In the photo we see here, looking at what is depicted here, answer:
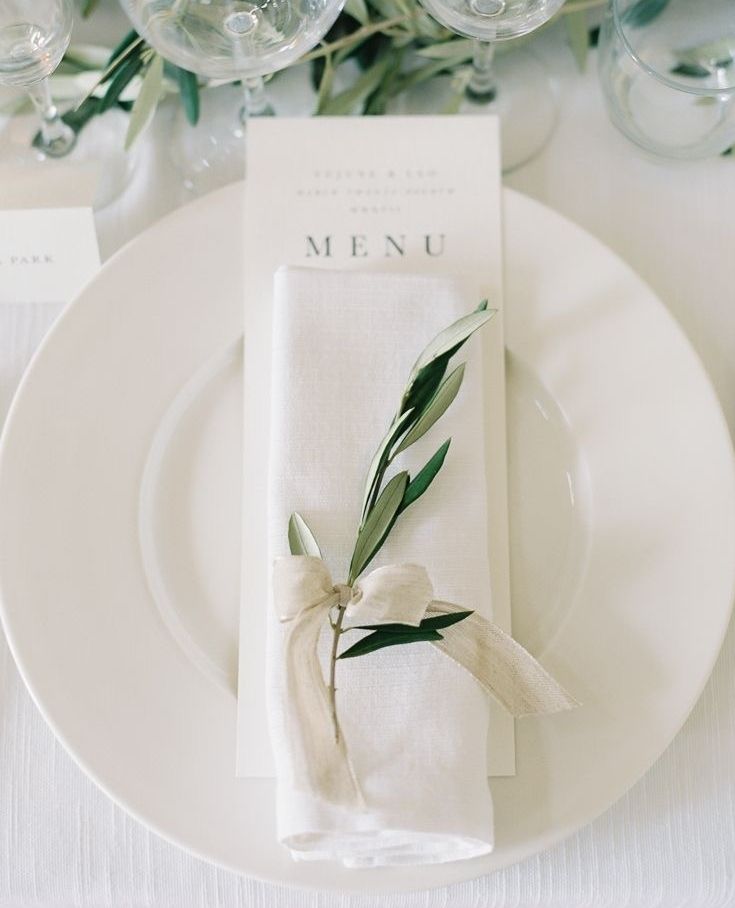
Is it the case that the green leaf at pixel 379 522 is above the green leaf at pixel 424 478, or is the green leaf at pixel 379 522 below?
below

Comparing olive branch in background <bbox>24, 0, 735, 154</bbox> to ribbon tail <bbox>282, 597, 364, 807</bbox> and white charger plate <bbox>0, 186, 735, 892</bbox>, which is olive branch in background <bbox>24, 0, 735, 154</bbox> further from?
ribbon tail <bbox>282, 597, 364, 807</bbox>

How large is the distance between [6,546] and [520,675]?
0.27 metres

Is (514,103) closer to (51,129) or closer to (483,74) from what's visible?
(483,74)

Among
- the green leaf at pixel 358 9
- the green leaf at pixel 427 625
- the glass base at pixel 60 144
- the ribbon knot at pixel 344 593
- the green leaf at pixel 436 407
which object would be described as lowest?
the green leaf at pixel 427 625

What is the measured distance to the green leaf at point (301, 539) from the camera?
470 mm

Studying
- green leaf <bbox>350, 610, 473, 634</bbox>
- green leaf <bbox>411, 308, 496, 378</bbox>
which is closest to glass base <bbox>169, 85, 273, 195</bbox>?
green leaf <bbox>411, 308, 496, 378</bbox>

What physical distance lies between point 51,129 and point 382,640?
0.39 metres

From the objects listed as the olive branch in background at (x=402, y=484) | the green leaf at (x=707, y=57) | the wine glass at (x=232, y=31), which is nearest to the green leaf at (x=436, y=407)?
the olive branch in background at (x=402, y=484)

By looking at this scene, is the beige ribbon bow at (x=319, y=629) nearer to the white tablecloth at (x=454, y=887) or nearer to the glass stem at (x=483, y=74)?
the white tablecloth at (x=454, y=887)

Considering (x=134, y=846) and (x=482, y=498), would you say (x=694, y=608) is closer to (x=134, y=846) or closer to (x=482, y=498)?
(x=482, y=498)

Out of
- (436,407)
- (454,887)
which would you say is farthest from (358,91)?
(454,887)

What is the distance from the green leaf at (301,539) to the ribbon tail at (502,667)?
0.06m

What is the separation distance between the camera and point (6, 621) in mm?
490

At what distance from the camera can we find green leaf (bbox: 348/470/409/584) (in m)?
0.47
